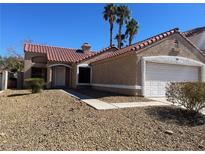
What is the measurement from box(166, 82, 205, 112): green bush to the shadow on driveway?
0.32 metres

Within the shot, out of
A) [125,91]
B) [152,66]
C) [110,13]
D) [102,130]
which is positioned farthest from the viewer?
[110,13]

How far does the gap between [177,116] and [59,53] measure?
61.3 ft

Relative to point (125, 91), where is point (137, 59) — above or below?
above

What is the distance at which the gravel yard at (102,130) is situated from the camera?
16.1ft

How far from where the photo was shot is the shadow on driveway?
22.6ft

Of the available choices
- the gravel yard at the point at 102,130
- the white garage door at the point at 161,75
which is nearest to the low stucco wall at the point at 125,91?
the white garage door at the point at 161,75

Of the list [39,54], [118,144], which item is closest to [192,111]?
[118,144]

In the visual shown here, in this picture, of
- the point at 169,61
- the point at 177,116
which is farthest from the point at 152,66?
the point at 177,116

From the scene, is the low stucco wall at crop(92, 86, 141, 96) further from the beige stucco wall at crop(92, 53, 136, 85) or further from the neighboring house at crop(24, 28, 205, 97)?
the beige stucco wall at crop(92, 53, 136, 85)

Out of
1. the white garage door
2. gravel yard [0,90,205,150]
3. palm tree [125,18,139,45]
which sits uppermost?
palm tree [125,18,139,45]

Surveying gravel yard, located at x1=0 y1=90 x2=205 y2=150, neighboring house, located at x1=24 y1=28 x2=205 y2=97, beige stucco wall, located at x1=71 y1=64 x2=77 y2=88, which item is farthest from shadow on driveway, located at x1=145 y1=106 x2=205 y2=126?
beige stucco wall, located at x1=71 y1=64 x2=77 y2=88

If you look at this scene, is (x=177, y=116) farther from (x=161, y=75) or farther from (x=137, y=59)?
(x=161, y=75)

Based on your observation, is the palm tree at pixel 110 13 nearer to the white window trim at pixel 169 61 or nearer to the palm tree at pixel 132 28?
the palm tree at pixel 132 28

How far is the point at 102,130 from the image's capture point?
5789mm
